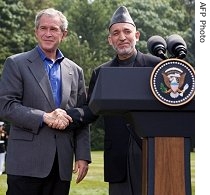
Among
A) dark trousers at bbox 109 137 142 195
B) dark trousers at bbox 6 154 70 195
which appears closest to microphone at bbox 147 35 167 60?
dark trousers at bbox 109 137 142 195

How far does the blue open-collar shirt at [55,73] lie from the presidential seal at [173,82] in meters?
1.26

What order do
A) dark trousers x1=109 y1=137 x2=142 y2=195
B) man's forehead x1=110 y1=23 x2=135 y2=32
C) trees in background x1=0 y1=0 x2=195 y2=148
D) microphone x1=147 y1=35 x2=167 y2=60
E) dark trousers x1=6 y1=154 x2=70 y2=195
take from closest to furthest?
microphone x1=147 y1=35 x2=167 y2=60, dark trousers x1=109 y1=137 x2=142 y2=195, dark trousers x1=6 y1=154 x2=70 y2=195, man's forehead x1=110 y1=23 x2=135 y2=32, trees in background x1=0 y1=0 x2=195 y2=148

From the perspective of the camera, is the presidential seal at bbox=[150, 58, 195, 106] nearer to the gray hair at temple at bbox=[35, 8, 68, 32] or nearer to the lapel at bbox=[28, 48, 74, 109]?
the lapel at bbox=[28, 48, 74, 109]

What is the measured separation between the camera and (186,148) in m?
3.01

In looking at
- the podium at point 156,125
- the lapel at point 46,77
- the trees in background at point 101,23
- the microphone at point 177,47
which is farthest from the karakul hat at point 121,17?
the trees in background at point 101,23

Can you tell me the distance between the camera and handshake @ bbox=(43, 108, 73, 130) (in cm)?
391

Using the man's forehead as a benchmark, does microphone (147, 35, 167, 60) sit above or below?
below

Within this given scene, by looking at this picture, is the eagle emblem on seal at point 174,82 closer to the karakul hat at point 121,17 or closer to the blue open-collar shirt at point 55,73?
the blue open-collar shirt at point 55,73

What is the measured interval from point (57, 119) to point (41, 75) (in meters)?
0.35

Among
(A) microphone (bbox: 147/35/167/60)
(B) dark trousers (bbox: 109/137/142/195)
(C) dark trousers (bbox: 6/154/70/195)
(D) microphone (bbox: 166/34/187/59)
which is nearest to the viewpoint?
(D) microphone (bbox: 166/34/187/59)

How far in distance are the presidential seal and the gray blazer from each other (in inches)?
46.5

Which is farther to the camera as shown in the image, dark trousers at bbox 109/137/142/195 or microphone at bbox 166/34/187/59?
dark trousers at bbox 109/137/142/195

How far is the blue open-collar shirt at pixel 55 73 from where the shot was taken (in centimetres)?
411
